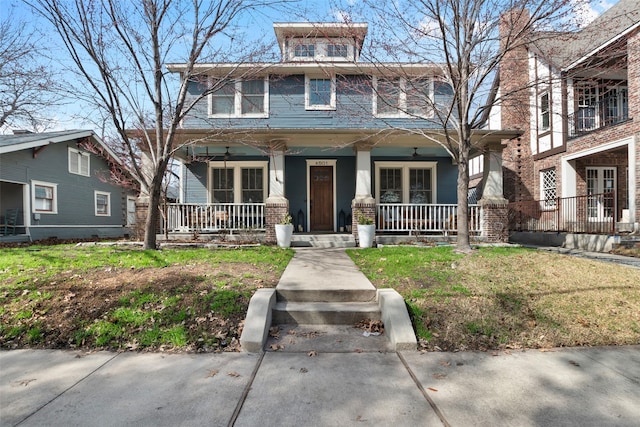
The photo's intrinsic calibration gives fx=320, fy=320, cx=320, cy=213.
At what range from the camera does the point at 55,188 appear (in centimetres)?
1512

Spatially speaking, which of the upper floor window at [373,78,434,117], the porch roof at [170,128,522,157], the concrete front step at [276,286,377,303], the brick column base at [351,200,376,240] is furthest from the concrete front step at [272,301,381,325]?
the porch roof at [170,128,522,157]

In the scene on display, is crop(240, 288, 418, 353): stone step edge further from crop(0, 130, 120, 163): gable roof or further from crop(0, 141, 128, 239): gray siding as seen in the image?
crop(0, 141, 128, 239): gray siding

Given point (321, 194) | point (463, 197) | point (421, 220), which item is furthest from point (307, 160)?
point (463, 197)

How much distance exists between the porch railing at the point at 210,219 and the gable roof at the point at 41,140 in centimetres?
712

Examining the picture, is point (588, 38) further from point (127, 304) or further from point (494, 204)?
point (127, 304)

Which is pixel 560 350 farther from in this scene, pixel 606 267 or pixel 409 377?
pixel 606 267

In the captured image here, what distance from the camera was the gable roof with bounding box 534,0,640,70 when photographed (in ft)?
20.9

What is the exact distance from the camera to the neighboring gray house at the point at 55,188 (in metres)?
13.7

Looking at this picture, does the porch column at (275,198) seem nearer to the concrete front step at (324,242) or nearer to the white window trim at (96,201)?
the concrete front step at (324,242)

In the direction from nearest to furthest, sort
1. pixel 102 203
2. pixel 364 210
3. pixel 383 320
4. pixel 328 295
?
pixel 383 320 → pixel 328 295 → pixel 364 210 → pixel 102 203

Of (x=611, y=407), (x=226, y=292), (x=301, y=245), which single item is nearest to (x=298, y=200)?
(x=301, y=245)

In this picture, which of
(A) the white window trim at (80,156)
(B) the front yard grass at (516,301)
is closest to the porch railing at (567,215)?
(B) the front yard grass at (516,301)

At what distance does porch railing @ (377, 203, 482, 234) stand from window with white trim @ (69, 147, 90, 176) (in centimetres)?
1567

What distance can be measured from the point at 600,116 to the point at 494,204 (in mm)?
7256
